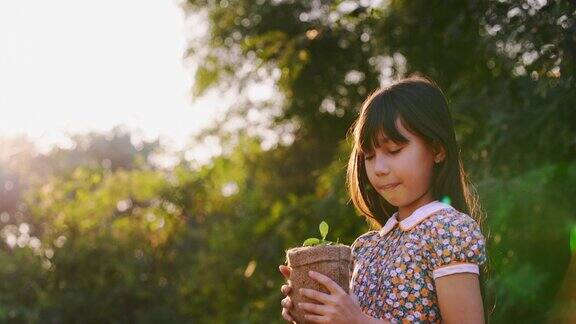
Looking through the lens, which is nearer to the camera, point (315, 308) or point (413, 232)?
point (315, 308)

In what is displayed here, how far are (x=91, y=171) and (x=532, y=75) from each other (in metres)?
12.5

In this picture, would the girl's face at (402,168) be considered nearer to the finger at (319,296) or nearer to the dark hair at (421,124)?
the dark hair at (421,124)

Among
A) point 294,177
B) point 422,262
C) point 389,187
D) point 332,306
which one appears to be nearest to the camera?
point 332,306

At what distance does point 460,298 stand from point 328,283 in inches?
12.9

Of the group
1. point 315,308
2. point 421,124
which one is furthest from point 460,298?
point 421,124

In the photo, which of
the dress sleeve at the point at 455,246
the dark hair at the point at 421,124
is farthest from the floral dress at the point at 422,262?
the dark hair at the point at 421,124

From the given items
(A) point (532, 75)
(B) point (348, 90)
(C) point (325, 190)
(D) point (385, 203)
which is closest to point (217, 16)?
(B) point (348, 90)

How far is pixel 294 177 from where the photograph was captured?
12.9 metres

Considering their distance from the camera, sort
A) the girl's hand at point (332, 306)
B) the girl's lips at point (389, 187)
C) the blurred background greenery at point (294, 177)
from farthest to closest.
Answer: the blurred background greenery at point (294, 177) → the girl's lips at point (389, 187) → the girl's hand at point (332, 306)

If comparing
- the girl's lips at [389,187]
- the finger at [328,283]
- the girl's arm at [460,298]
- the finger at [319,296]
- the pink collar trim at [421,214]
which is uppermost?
the girl's lips at [389,187]

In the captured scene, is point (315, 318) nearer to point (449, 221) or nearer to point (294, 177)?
point (449, 221)

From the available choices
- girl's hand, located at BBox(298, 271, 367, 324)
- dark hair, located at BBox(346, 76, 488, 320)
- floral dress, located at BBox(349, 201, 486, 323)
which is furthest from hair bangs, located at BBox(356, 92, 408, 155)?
girl's hand, located at BBox(298, 271, 367, 324)

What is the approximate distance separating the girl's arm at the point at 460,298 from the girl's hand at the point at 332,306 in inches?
8.0

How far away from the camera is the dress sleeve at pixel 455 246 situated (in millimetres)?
2131
